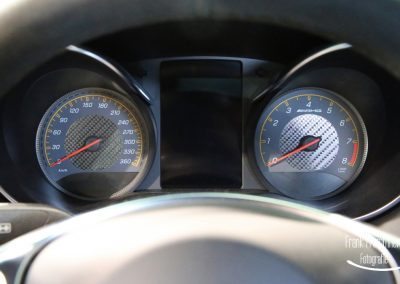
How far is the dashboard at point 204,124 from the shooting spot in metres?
1.56

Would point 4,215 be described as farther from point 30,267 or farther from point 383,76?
point 383,76

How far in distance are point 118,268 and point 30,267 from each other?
0.15m

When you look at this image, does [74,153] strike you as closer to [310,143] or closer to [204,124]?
[204,124]

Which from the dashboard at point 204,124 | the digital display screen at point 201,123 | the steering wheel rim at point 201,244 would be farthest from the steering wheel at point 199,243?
the digital display screen at point 201,123

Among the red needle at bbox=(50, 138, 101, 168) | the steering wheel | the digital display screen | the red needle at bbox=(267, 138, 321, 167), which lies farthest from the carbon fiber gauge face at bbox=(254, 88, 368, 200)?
the steering wheel

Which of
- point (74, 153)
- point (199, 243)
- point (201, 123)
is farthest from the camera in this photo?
point (74, 153)

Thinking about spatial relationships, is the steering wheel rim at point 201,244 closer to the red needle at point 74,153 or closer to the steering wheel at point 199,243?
the steering wheel at point 199,243

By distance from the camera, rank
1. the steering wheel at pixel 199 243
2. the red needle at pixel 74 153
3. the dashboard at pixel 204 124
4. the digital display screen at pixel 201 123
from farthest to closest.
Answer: the red needle at pixel 74 153
the digital display screen at pixel 201 123
the dashboard at pixel 204 124
the steering wheel at pixel 199 243

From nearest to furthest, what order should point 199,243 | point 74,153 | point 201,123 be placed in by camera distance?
point 199,243 < point 201,123 < point 74,153

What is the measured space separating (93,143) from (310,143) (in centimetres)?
70

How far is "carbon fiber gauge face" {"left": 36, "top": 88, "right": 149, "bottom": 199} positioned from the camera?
5.80ft

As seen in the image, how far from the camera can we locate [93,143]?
177 cm

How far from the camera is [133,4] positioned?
708 millimetres

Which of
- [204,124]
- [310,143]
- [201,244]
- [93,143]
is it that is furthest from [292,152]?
[201,244]
